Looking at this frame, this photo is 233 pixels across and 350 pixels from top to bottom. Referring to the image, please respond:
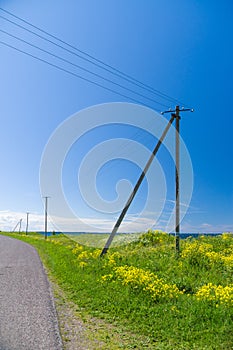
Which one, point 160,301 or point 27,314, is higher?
point 160,301

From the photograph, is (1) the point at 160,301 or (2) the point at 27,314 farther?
(1) the point at 160,301

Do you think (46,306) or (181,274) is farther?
(181,274)

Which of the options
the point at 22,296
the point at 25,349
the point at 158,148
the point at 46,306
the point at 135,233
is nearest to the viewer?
the point at 25,349

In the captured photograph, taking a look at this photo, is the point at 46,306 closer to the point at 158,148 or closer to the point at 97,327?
the point at 97,327

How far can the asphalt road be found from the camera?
5531 mm

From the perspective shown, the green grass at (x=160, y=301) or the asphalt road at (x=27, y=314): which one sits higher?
the green grass at (x=160, y=301)

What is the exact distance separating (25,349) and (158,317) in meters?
2.80

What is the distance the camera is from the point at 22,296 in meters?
8.90

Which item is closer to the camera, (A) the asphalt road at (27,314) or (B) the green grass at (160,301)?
(A) the asphalt road at (27,314)

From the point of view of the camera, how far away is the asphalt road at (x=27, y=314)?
5531mm

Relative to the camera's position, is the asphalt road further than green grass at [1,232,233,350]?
No

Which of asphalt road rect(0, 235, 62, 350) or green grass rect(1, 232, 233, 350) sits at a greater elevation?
green grass rect(1, 232, 233, 350)

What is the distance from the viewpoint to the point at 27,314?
716 centimetres

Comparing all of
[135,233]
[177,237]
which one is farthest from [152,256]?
[135,233]
